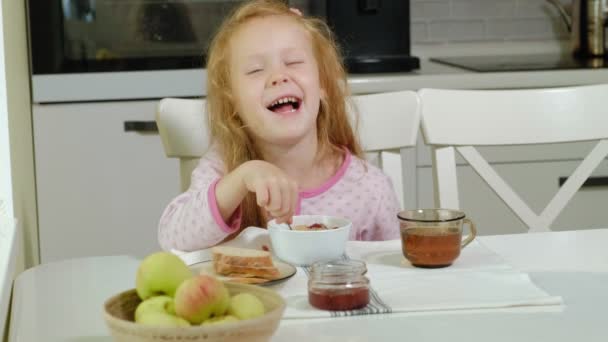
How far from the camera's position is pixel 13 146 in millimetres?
1790

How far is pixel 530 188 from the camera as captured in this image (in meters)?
2.49

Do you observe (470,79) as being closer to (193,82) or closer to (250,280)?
(193,82)

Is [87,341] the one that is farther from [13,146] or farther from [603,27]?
[603,27]

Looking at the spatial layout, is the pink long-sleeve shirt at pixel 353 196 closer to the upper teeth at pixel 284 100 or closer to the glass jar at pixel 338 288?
the upper teeth at pixel 284 100

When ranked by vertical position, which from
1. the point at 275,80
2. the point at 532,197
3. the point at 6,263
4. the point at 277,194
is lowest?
the point at 532,197

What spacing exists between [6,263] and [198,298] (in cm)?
61


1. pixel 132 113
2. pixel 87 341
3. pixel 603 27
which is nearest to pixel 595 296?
pixel 87 341

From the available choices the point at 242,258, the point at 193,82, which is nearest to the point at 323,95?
the point at 242,258

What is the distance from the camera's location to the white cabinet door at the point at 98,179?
236 centimetres

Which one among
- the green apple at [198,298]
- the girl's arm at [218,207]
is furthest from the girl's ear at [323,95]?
the green apple at [198,298]

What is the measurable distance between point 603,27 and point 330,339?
2132 mm

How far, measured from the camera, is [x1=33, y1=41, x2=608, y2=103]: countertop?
2.35m

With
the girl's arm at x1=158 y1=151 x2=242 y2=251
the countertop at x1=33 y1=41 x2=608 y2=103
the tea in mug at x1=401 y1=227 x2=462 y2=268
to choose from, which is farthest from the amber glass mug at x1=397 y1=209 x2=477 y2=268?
the countertop at x1=33 y1=41 x2=608 y2=103

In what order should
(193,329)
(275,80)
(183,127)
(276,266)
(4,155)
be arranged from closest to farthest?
(193,329)
(276,266)
(275,80)
(183,127)
(4,155)
